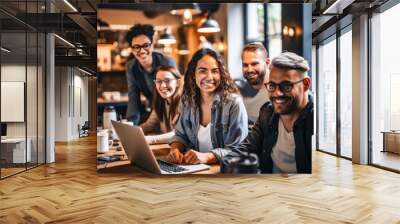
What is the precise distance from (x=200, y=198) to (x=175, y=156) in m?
1.51

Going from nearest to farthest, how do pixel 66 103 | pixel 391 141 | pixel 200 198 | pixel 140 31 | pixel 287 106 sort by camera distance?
pixel 200 198 < pixel 287 106 < pixel 140 31 < pixel 391 141 < pixel 66 103

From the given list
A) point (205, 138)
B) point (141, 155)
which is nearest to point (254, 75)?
point (205, 138)

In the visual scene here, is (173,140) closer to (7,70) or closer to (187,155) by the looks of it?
(187,155)

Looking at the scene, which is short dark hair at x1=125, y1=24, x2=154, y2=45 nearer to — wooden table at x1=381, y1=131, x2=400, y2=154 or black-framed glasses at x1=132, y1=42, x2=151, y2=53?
black-framed glasses at x1=132, y1=42, x2=151, y2=53

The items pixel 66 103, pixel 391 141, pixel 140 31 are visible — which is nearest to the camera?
pixel 140 31

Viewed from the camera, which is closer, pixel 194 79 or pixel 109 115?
pixel 194 79

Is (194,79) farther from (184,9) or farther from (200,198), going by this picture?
(200,198)

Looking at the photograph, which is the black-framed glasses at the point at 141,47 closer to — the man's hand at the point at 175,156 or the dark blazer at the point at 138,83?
the dark blazer at the point at 138,83

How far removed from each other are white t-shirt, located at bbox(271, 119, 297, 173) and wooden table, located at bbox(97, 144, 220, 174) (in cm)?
91

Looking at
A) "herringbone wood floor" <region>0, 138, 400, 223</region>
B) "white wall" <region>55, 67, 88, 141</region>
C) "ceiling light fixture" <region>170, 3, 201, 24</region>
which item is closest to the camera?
"herringbone wood floor" <region>0, 138, 400, 223</region>

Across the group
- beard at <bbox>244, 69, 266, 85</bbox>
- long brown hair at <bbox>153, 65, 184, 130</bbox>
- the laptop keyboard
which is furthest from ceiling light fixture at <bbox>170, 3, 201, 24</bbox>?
the laptop keyboard

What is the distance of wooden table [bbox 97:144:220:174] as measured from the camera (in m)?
6.30

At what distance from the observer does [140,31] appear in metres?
6.31

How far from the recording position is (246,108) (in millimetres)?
6246
